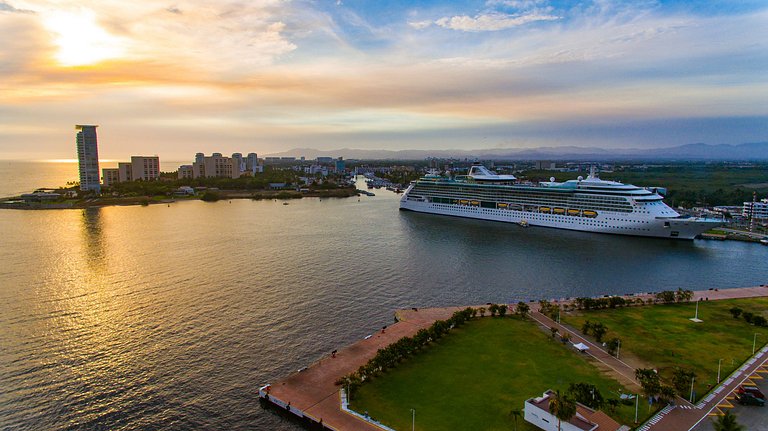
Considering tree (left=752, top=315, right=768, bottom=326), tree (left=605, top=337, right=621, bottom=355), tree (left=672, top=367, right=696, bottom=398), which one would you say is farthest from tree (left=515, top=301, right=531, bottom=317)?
tree (left=752, top=315, right=768, bottom=326)

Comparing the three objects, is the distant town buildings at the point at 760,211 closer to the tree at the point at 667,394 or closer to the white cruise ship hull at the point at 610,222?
the white cruise ship hull at the point at 610,222

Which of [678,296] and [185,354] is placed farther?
[678,296]

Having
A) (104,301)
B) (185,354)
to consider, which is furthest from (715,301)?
(104,301)

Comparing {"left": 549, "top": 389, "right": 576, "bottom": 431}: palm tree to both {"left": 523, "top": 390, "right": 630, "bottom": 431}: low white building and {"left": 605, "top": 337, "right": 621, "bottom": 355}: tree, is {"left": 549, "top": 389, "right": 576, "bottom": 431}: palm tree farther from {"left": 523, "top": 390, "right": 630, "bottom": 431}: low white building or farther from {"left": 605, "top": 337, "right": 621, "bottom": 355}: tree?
{"left": 605, "top": 337, "right": 621, "bottom": 355}: tree

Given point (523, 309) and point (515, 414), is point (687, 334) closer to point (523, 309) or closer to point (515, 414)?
point (523, 309)

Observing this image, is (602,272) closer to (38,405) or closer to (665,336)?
(665,336)
